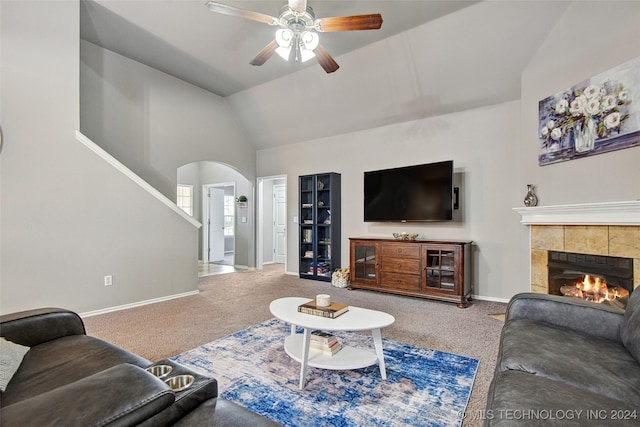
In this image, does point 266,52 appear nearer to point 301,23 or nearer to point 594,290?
point 301,23

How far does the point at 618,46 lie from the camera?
2.62 meters

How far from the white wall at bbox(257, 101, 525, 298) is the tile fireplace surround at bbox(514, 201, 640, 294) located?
0.60 meters

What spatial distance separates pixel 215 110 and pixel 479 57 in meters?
4.44

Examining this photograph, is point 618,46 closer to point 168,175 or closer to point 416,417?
point 416,417

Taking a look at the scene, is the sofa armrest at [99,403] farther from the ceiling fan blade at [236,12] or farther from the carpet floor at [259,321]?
the ceiling fan blade at [236,12]

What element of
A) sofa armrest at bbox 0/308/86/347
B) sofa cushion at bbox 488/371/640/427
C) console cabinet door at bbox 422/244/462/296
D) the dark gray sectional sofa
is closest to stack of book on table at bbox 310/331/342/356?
the dark gray sectional sofa

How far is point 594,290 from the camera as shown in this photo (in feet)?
9.71

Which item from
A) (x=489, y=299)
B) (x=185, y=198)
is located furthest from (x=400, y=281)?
(x=185, y=198)

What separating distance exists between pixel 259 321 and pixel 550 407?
268 cm

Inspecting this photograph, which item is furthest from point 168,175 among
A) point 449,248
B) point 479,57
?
point 479,57

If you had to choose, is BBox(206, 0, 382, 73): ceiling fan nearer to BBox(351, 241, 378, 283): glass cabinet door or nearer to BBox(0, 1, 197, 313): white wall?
BBox(0, 1, 197, 313): white wall

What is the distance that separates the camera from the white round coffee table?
196 centimetres

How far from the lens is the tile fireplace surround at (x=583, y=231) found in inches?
98.5

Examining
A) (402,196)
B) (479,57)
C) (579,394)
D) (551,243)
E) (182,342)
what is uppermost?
(479,57)
